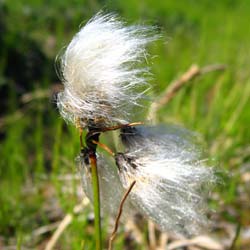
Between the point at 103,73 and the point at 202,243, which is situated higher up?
the point at 103,73

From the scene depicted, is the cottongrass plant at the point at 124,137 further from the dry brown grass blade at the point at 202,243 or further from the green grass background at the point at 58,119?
the dry brown grass blade at the point at 202,243

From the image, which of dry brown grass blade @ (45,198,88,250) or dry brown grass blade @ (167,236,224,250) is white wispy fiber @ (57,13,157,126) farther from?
dry brown grass blade @ (167,236,224,250)

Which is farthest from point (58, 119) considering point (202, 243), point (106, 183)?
point (106, 183)

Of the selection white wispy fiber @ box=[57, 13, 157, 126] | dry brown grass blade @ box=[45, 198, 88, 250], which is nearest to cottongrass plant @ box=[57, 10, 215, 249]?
white wispy fiber @ box=[57, 13, 157, 126]

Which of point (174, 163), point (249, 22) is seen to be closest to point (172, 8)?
point (249, 22)

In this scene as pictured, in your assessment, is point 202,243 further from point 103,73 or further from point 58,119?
point 58,119

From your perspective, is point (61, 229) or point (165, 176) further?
point (61, 229)
